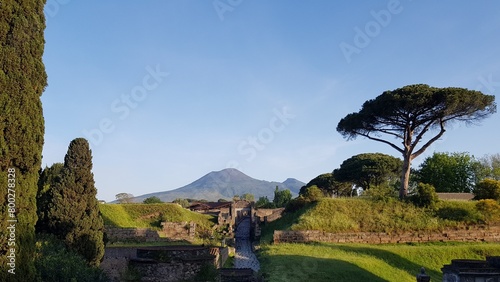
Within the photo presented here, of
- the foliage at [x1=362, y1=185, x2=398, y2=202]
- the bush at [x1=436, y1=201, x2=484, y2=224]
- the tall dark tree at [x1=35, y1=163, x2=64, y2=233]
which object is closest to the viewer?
the tall dark tree at [x1=35, y1=163, x2=64, y2=233]

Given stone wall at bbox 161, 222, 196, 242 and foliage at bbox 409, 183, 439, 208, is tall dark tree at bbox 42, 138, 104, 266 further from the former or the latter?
foliage at bbox 409, 183, 439, 208

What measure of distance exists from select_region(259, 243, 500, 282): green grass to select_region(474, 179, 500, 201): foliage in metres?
6.67

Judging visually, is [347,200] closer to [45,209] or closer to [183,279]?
[183,279]

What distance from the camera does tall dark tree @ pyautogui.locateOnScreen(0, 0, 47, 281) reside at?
8.68 m

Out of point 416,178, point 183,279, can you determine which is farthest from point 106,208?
point 416,178

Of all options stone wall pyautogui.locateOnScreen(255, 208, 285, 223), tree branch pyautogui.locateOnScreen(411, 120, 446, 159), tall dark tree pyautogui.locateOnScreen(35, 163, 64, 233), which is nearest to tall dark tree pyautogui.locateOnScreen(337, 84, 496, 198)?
tree branch pyautogui.locateOnScreen(411, 120, 446, 159)

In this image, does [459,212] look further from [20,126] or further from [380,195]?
[20,126]

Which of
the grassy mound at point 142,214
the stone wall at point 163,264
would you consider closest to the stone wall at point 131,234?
the grassy mound at point 142,214

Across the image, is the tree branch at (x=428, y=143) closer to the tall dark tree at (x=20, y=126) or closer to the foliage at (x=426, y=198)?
the foliage at (x=426, y=198)

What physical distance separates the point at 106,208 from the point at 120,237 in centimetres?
578

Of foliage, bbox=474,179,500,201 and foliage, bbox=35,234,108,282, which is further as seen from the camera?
foliage, bbox=474,179,500,201

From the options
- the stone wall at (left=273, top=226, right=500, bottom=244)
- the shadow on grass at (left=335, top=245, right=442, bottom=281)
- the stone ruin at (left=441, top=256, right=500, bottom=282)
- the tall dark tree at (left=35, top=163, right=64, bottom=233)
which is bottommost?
the shadow on grass at (left=335, top=245, right=442, bottom=281)

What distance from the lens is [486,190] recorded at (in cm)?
2794

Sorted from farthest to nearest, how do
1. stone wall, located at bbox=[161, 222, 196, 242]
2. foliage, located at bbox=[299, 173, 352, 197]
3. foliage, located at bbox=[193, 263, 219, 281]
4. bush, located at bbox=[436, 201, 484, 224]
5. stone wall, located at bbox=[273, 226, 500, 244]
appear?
foliage, located at bbox=[299, 173, 352, 197] < stone wall, located at bbox=[161, 222, 196, 242] < bush, located at bbox=[436, 201, 484, 224] < stone wall, located at bbox=[273, 226, 500, 244] < foliage, located at bbox=[193, 263, 219, 281]
